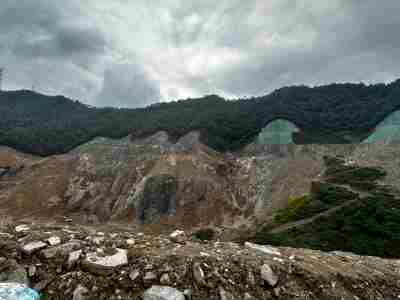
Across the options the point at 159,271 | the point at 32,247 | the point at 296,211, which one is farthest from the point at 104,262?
the point at 296,211

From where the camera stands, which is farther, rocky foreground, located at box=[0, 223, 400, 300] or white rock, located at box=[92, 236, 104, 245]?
white rock, located at box=[92, 236, 104, 245]

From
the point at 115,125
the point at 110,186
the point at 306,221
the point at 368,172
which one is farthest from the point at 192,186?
the point at 115,125

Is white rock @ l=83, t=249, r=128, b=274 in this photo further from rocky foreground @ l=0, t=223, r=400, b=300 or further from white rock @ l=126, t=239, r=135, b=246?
white rock @ l=126, t=239, r=135, b=246

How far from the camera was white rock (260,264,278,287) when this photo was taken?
4367 millimetres

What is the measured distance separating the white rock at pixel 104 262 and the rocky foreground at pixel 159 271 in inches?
0.6

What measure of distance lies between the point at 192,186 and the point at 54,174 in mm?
35532

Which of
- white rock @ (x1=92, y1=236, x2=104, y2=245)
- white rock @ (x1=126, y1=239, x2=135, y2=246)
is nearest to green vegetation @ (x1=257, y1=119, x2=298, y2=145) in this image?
white rock @ (x1=126, y1=239, x2=135, y2=246)

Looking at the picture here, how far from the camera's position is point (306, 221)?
32906mm

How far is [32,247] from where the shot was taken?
449 centimetres

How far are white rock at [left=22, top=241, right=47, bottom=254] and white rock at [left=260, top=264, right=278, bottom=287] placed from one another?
13.4 feet

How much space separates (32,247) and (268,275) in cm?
435

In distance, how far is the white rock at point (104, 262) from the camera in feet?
13.4

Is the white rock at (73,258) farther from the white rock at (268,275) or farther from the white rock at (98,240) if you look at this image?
the white rock at (268,275)

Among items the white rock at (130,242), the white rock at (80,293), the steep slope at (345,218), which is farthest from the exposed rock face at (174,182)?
the white rock at (80,293)
